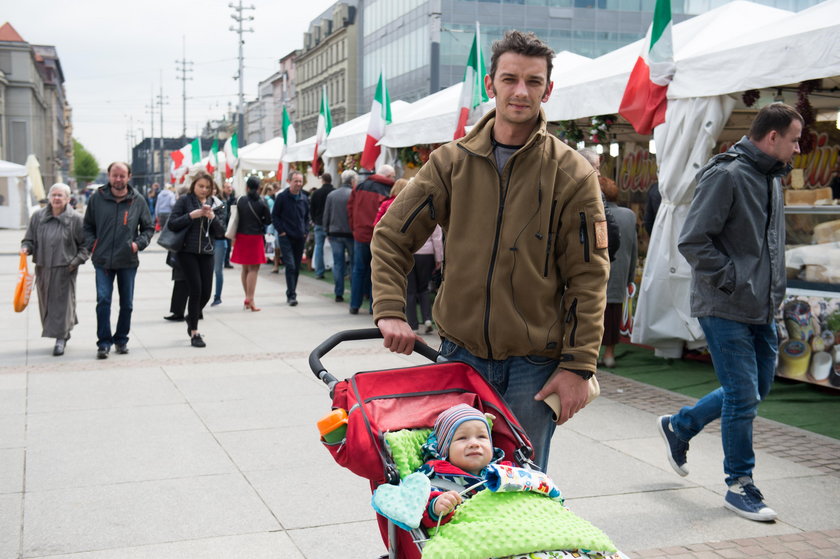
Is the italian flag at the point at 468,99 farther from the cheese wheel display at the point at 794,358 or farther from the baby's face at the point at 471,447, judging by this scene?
the baby's face at the point at 471,447

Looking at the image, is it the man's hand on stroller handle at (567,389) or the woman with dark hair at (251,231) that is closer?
the man's hand on stroller handle at (567,389)

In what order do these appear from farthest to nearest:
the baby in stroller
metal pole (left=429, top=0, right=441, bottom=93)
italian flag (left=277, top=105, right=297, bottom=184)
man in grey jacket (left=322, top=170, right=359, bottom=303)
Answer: italian flag (left=277, top=105, right=297, bottom=184)
metal pole (left=429, top=0, right=441, bottom=93)
man in grey jacket (left=322, top=170, right=359, bottom=303)
the baby in stroller

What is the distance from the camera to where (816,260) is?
8.23 meters

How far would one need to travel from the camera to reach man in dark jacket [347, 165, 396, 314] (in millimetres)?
12633

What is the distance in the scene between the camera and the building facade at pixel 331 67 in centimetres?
7962

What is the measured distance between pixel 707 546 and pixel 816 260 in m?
4.62

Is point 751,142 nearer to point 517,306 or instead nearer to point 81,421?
point 517,306

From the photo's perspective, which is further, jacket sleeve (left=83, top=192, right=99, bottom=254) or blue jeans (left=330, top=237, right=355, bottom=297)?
blue jeans (left=330, top=237, right=355, bottom=297)

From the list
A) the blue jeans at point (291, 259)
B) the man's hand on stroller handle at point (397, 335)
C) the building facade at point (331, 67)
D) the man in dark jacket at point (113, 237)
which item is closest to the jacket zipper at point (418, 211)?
the man's hand on stroller handle at point (397, 335)

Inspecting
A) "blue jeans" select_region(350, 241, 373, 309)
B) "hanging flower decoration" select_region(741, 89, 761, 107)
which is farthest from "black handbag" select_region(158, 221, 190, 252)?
"hanging flower decoration" select_region(741, 89, 761, 107)

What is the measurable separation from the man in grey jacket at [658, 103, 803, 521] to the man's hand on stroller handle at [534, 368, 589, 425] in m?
2.05

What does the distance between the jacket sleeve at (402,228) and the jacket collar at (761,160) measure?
2337 mm

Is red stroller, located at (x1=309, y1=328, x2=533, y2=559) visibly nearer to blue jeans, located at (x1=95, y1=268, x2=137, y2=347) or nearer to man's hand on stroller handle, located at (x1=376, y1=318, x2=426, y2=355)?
man's hand on stroller handle, located at (x1=376, y1=318, x2=426, y2=355)

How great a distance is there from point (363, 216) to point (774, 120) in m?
8.37
